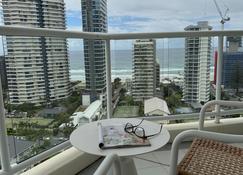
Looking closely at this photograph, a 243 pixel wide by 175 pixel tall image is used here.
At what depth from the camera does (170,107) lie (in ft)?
9.31

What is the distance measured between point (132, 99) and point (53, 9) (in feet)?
3.92

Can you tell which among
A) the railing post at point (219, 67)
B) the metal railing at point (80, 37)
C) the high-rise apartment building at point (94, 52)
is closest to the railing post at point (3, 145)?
the metal railing at point (80, 37)

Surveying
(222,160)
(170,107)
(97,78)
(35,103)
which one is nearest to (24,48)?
(35,103)

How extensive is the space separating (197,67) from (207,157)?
1478 mm

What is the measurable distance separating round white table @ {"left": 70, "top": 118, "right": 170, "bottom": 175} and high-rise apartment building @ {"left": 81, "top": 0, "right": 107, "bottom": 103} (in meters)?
0.79

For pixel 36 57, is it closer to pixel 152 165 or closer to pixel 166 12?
pixel 152 165

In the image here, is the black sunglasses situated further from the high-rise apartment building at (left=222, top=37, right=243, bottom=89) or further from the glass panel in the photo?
the high-rise apartment building at (left=222, top=37, right=243, bottom=89)

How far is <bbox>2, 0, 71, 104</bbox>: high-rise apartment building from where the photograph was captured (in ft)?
5.63

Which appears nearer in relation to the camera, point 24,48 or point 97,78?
point 24,48

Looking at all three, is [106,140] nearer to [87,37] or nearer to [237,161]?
[237,161]

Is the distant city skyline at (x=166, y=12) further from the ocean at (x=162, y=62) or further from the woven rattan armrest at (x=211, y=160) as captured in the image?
the woven rattan armrest at (x=211, y=160)

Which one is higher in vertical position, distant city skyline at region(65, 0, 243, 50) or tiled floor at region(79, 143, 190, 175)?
distant city skyline at region(65, 0, 243, 50)

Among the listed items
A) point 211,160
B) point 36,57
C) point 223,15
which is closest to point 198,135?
point 211,160

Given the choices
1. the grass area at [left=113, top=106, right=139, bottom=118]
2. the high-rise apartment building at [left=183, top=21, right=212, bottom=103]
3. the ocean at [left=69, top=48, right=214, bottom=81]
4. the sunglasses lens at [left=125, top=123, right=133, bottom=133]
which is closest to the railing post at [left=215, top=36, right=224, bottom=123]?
the high-rise apartment building at [left=183, top=21, right=212, bottom=103]
